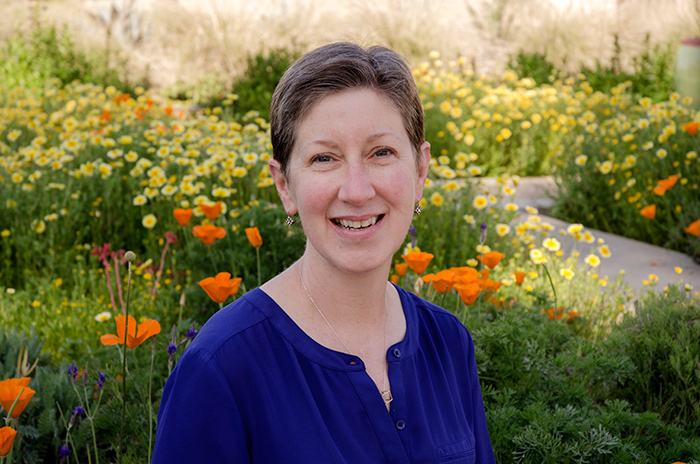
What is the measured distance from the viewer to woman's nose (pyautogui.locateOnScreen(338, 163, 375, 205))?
4.77 ft

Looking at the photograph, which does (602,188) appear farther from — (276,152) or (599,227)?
(276,152)

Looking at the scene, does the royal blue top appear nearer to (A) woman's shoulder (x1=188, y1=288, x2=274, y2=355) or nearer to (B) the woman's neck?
(A) woman's shoulder (x1=188, y1=288, x2=274, y2=355)

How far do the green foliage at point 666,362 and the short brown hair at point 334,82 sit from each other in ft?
5.67

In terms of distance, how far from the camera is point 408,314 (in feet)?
5.75

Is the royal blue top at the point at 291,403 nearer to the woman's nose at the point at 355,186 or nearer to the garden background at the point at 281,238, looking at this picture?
the woman's nose at the point at 355,186

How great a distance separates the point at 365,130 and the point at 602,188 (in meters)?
5.20

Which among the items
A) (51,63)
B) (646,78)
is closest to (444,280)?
(646,78)

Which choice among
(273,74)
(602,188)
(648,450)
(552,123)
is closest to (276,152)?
(648,450)

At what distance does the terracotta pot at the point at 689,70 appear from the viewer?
9.05 m

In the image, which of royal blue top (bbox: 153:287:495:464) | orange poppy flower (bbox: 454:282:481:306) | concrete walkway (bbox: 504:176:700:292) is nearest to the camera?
royal blue top (bbox: 153:287:495:464)

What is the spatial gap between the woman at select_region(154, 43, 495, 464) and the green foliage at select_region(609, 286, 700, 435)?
146cm

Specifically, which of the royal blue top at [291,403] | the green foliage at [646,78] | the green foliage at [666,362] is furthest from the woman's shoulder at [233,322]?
the green foliage at [646,78]

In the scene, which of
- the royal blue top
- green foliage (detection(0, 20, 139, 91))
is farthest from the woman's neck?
green foliage (detection(0, 20, 139, 91))

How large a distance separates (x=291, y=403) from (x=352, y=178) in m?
0.50
